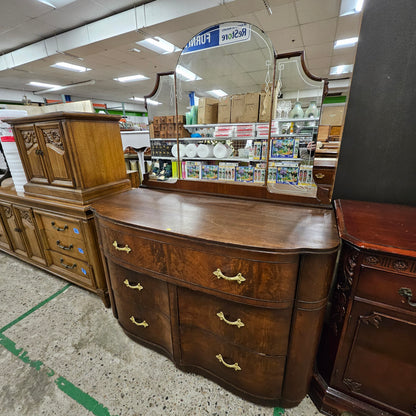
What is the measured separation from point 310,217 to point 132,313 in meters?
1.27

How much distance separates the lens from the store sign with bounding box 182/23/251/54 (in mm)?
1321

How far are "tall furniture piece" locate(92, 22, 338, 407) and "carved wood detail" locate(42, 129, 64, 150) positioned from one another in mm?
558

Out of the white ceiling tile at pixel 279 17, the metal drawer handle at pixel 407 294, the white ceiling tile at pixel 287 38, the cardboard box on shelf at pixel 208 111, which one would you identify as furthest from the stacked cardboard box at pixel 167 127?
the white ceiling tile at pixel 287 38

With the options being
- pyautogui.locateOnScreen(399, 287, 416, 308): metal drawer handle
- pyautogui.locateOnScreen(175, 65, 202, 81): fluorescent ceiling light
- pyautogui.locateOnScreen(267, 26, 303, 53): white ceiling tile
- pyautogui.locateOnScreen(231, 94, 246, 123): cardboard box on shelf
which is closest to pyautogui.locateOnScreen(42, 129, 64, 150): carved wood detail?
pyautogui.locateOnScreen(175, 65, 202, 81): fluorescent ceiling light

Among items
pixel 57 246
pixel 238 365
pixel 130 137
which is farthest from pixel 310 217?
pixel 130 137

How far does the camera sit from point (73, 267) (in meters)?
1.82

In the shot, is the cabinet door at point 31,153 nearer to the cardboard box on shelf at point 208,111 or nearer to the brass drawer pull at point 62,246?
the brass drawer pull at point 62,246

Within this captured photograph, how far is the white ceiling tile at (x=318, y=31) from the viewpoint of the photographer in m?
3.69

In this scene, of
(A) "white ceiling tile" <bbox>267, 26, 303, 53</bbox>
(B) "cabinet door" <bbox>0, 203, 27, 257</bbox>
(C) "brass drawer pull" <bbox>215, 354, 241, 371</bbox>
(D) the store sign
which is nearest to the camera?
(C) "brass drawer pull" <bbox>215, 354, 241, 371</bbox>

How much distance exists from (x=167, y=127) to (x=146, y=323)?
1.48 meters

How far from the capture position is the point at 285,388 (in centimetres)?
104

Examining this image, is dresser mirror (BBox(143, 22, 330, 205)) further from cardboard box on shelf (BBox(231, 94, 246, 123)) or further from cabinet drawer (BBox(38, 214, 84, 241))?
cabinet drawer (BBox(38, 214, 84, 241))

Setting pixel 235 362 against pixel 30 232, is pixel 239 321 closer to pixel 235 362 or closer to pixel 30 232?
pixel 235 362

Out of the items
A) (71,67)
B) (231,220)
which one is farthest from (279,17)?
(71,67)
